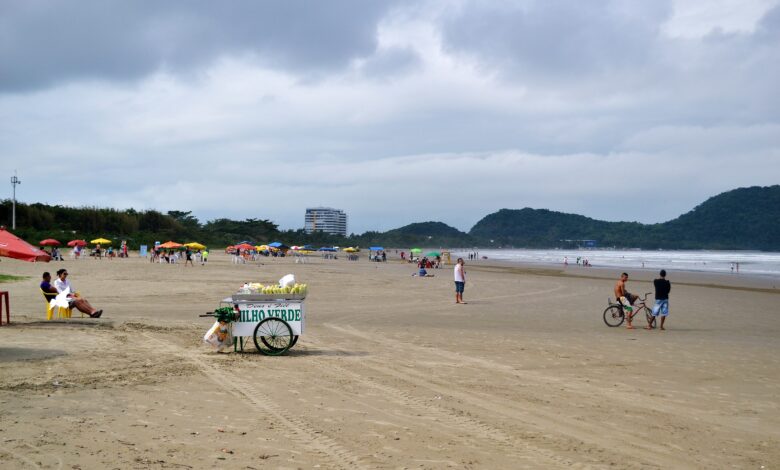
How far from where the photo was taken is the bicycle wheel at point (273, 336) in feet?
36.9

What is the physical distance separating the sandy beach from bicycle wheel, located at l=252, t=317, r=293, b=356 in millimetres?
241

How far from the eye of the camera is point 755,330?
17.5 meters

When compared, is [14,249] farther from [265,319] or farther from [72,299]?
[265,319]

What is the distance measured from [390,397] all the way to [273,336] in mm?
3715

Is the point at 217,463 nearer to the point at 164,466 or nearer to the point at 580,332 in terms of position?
the point at 164,466

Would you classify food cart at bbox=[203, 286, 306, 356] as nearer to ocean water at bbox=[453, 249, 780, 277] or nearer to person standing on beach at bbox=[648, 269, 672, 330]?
person standing on beach at bbox=[648, 269, 672, 330]

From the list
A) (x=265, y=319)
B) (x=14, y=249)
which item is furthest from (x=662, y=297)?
(x=14, y=249)

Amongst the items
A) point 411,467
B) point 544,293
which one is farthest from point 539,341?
point 544,293

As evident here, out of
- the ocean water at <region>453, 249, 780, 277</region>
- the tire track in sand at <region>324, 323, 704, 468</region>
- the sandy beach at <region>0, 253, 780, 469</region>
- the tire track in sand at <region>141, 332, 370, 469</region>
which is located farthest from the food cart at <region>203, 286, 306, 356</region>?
the ocean water at <region>453, 249, 780, 277</region>

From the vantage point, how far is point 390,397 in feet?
27.1

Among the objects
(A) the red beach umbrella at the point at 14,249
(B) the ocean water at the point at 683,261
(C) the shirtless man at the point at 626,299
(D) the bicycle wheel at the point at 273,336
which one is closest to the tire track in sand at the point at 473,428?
(D) the bicycle wheel at the point at 273,336

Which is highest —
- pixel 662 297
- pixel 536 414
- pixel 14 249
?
pixel 14 249

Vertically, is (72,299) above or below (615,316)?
above

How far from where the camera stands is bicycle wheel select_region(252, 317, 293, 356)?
11250 mm
